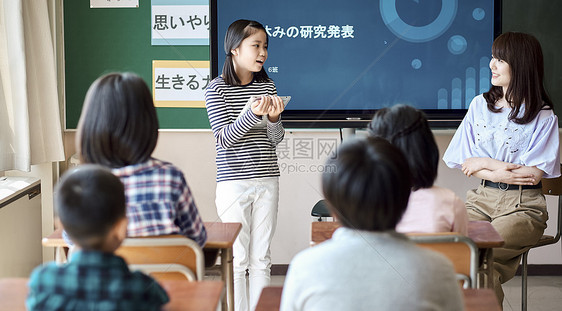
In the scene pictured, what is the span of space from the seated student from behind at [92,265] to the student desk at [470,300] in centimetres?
32

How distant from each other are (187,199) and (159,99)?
2.20 metres

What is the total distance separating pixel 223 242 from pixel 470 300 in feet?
2.71

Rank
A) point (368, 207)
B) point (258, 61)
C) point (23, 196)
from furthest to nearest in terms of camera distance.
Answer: point (23, 196) → point (258, 61) → point (368, 207)

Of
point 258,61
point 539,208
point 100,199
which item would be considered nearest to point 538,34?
point 539,208

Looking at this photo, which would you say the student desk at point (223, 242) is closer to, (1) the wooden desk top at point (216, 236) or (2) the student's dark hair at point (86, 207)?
(1) the wooden desk top at point (216, 236)

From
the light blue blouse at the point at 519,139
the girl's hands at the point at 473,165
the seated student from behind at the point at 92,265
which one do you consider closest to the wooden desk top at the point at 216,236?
the seated student from behind at the point at 92,265

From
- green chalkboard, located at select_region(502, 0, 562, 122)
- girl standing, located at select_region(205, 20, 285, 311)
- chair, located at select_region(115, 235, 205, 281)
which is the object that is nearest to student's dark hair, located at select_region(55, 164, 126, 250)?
chair, located at select_region(115, 235, 205, 281)

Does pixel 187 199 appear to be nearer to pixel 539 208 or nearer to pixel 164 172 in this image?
pixel 164 172

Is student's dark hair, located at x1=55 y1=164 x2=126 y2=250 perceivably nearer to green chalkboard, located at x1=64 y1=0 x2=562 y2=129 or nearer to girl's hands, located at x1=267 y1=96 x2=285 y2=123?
girl's hands, located at x1=267 y1=96 x2=285 y2=123

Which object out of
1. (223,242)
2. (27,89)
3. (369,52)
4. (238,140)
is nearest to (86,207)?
(223,242)

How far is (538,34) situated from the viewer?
3.78 meters

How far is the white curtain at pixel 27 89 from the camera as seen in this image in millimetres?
3232

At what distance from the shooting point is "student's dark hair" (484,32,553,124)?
290cm

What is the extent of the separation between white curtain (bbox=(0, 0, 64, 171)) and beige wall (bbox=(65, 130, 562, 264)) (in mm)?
434
